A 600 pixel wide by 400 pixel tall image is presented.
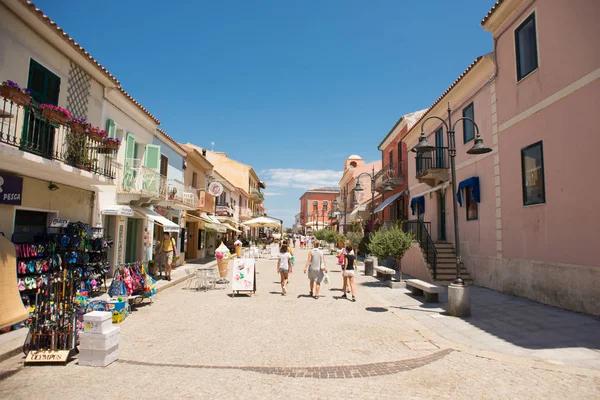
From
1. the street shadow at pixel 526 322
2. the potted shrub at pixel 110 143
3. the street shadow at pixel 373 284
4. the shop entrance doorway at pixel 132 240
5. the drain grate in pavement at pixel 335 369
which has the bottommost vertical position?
the street shadow at pixel 373 284

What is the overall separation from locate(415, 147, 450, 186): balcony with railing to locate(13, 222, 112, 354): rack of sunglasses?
12.0 m

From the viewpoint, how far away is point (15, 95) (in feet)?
21.2

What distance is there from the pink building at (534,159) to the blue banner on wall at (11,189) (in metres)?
12.4

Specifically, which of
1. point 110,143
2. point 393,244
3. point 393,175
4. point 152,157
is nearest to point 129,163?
point 152,157

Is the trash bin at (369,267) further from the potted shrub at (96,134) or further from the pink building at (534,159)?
the potted shrub at (96,134)

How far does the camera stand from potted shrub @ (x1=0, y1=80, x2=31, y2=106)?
6332 millimetres

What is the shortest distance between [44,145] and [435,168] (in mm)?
→ 13634

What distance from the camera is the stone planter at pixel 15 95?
20.8ft

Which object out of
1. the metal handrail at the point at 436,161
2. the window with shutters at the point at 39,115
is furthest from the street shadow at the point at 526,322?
the window with shutters at the point at 39,115

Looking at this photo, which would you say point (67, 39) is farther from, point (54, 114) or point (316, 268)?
point (316, 268)

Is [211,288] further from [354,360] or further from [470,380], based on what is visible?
[470,380]

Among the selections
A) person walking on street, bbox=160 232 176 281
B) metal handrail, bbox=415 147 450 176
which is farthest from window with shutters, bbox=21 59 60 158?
metal handrail, bbox=415 147 450 176

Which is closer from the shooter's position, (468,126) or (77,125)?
(77,125)

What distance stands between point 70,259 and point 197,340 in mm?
5041
